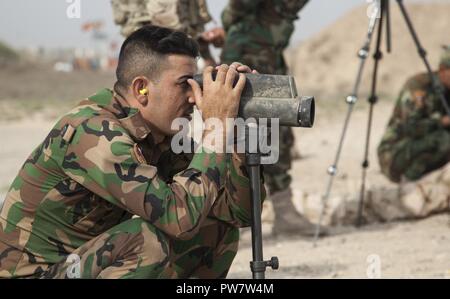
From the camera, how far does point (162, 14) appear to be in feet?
15.9

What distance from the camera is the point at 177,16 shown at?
486 centimetres

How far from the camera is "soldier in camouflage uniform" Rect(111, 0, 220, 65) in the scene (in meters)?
4.84

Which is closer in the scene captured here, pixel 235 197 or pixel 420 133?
pixel 235 197

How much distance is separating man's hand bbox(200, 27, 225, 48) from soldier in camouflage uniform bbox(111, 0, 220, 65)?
0.27m

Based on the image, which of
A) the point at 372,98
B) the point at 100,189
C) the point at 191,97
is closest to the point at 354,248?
the point at 372,98

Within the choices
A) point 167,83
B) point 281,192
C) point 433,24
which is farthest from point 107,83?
point 167,83

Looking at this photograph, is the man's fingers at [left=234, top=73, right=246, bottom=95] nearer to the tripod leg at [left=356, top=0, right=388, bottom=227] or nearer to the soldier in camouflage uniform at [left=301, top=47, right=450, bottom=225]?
the tripod leg at [left=356, top=0, right=388, bottom=227]

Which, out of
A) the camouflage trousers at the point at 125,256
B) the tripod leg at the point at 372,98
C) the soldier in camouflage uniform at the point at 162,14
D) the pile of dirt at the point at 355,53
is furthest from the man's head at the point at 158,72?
the pile of dirt at the point at 355,53

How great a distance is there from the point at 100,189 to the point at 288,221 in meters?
3.01

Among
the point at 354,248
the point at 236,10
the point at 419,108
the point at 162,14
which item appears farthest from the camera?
the point at 419,108

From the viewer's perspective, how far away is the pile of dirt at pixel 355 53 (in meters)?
23.4

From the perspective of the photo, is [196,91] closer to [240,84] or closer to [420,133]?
[240,84]

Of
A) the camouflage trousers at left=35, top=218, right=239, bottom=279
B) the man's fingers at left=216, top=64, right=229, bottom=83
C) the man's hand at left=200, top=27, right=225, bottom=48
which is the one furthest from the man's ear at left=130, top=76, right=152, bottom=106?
the man's hand at left=200, top=27, right=225, bottom=48
